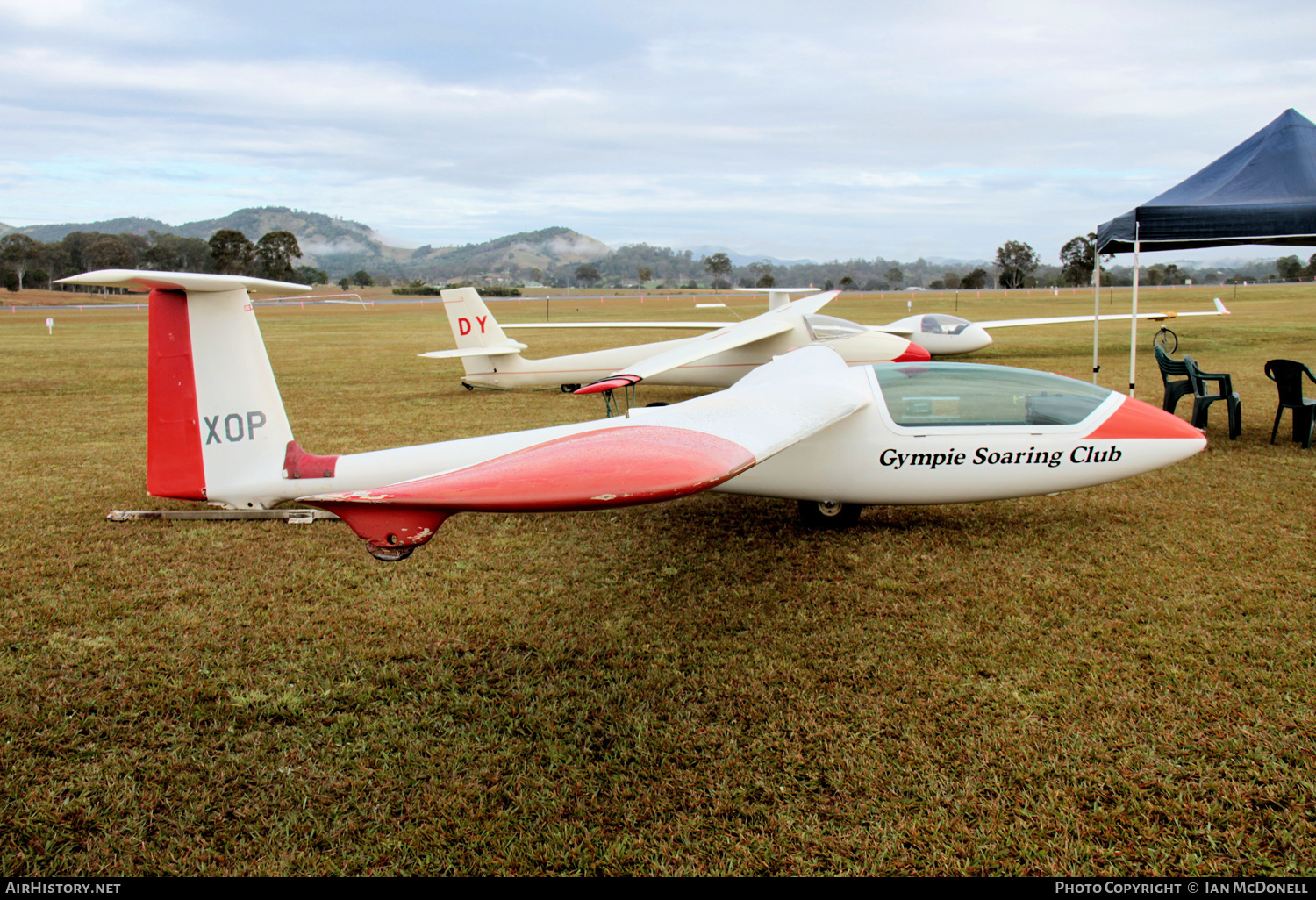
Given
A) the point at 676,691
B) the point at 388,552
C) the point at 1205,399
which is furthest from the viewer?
the point at 1205,399

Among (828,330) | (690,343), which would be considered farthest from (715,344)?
(828,330)

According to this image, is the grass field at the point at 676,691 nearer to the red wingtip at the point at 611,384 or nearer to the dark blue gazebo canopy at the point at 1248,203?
the red wingtip at the point at 611,384

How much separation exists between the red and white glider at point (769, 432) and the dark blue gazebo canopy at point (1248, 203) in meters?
5.95

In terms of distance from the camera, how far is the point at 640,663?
4.22 m

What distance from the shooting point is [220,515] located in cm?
673

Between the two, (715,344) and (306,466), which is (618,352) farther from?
(306,466)

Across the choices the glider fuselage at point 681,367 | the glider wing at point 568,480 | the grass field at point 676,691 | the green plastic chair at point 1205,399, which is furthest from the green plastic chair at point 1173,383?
the glider wing at point 568,480

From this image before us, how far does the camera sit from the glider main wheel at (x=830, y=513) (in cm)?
646

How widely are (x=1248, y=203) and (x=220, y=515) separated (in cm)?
1279

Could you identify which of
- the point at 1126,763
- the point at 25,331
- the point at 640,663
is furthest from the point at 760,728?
the point at 25,331

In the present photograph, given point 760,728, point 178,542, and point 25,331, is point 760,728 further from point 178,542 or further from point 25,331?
point 25,331
